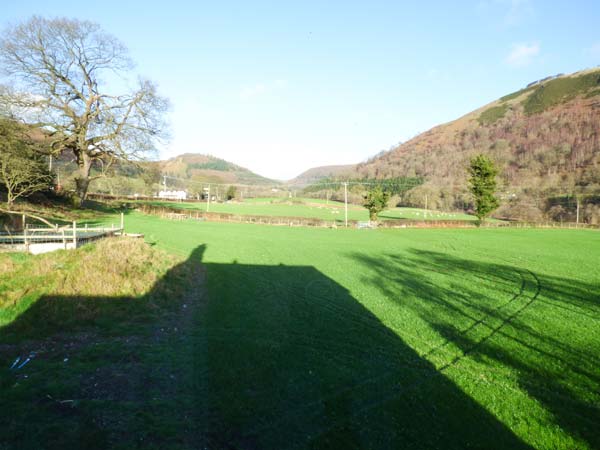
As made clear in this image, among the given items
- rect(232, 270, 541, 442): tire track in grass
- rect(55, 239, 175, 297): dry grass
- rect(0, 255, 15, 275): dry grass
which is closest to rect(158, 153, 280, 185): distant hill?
rect(55, 239, 175, 297): dry grass

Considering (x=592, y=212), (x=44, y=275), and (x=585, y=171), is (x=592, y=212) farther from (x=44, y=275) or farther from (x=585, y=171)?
(x=44, y=275)

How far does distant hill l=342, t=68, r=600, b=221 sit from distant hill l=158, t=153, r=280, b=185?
5220cm

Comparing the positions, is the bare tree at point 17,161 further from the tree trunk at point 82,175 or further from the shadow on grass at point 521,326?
the shadow on grass at point 521,326

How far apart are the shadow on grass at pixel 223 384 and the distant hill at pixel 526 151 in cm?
5934

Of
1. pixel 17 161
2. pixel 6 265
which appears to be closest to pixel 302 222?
pixel 17 161

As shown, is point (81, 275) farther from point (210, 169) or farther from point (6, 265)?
point (210, 169)

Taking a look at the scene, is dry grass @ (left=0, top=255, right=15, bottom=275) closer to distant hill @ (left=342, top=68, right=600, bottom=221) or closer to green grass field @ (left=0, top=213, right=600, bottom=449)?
green grass field @ (left=0, top=213, right=600, bottom=449)

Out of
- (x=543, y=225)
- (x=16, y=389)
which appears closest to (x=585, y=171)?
(x=543, y=225)

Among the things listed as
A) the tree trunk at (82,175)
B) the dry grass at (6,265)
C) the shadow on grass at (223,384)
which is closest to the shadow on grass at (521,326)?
the shadow on grass at (223,384)

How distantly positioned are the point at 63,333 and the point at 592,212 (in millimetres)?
65041

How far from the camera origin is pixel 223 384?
4773 millimetres

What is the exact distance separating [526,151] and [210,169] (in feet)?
416

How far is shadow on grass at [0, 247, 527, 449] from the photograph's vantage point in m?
3.71

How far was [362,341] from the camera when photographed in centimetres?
652
